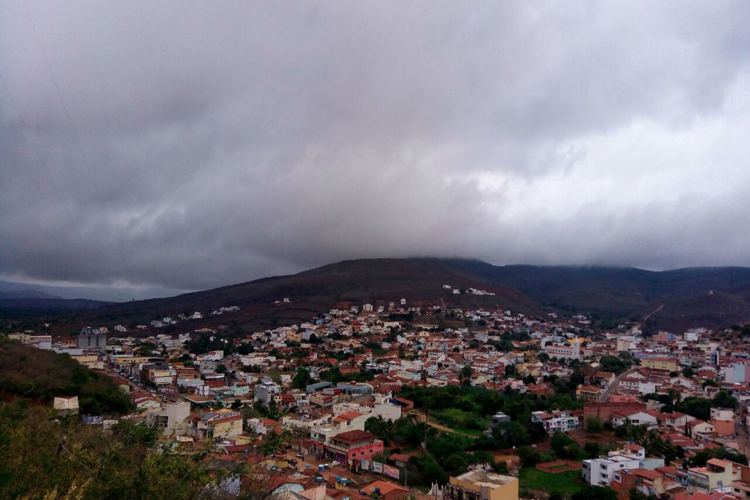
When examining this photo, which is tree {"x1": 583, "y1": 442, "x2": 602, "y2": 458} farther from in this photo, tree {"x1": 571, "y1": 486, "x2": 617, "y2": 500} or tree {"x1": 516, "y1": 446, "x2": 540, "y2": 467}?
tree {"x1": 571, "y1": 486, "x2": 617, "y2": 500}

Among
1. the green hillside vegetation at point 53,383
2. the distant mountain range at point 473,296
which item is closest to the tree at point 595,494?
the green hillside vegetation at point 53,383

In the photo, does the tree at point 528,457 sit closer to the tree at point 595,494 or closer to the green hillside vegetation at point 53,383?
the tree at point 595,494

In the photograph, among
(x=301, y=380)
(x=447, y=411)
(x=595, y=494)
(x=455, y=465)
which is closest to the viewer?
(x=595, y=494)

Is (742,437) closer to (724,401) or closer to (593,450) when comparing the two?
(724,401)

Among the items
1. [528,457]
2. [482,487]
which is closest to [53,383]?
[482,487]

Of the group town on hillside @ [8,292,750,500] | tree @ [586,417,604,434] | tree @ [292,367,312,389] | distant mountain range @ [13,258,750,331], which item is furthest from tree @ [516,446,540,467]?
distant mountain range @ [13,258,750,331]

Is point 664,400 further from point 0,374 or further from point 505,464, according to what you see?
point 0,374
